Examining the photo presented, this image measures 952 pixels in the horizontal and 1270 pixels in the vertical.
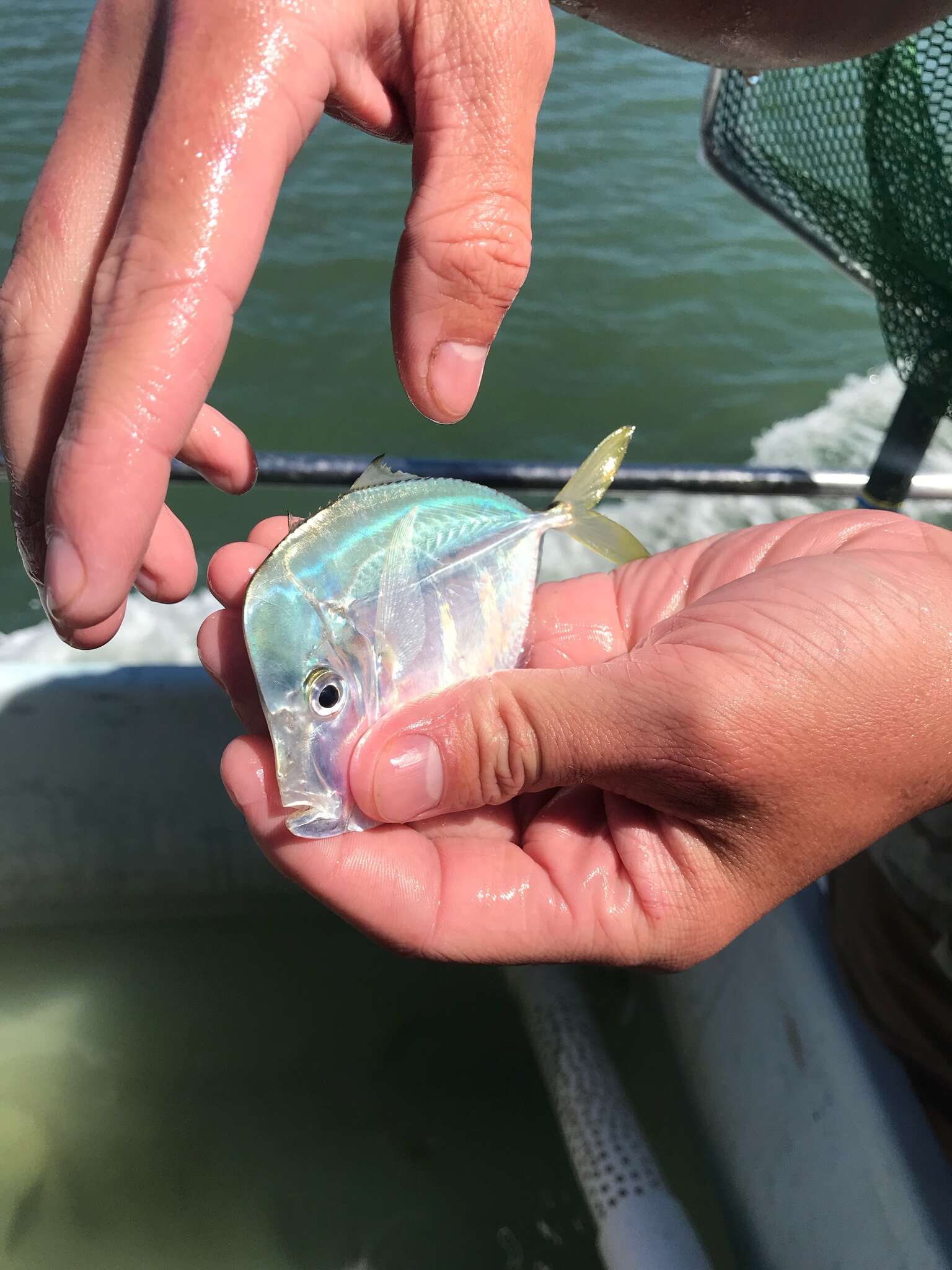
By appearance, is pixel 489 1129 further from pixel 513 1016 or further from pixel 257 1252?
pixel 257 1252

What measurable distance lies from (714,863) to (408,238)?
4.63 feet

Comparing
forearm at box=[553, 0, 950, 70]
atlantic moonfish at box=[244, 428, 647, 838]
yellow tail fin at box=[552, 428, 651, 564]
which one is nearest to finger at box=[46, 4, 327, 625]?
atlantic moonfish at box=[244, 428, 647, 838]

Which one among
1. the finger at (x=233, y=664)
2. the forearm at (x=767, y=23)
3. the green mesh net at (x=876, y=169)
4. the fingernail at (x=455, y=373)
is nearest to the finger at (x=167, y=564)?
the finger at (x=233, y=664)

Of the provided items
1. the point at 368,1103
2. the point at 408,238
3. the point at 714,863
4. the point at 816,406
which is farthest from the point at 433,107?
the point at 816,406

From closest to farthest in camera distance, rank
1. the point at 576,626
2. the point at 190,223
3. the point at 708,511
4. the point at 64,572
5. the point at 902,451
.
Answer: the point at 64,572
the point at 190,223
the point at 576,626
the point at 902,451
the point at 708,511

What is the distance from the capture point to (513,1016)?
3059 millimetres

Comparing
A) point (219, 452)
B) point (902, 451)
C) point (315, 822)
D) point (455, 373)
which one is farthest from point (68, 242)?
point (902, 451)

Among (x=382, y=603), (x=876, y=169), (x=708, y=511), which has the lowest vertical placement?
(x=708, y=511)

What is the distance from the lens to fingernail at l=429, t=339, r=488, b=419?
6.39 feet

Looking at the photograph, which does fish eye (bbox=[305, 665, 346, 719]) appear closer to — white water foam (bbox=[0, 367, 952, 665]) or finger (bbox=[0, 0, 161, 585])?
finger (bbox=[0, 0, 161, 585])

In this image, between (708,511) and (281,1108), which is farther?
(708,511)

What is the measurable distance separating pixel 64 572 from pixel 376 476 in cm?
77

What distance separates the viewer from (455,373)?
1.97m

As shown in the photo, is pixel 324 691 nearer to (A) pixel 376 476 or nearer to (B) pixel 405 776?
(B) pixel 405 776
